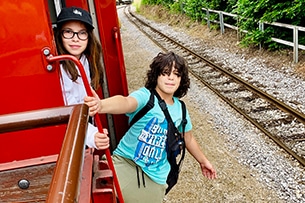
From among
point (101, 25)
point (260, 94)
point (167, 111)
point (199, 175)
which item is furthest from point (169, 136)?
point (260, 94)

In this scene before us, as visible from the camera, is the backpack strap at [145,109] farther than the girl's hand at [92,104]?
Yes

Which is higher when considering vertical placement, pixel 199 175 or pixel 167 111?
pixel 167 111

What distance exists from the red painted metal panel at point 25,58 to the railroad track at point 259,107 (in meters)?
4.04

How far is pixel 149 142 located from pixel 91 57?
72cm

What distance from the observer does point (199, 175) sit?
215 inches

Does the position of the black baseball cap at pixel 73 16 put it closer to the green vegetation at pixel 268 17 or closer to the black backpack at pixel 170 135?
the black backpack at pixel 170 135

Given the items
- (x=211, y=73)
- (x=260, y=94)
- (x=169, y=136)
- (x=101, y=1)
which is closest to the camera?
(x=169, y=136)

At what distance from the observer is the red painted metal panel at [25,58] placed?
2.21 meters

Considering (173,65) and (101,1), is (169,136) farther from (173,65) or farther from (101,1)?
(101,1)

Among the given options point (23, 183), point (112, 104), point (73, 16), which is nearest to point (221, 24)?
point (73, 16)

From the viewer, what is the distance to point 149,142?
98.5 inches

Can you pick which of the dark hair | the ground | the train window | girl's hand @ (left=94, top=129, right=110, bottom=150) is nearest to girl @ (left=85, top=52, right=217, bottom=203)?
the dark hair

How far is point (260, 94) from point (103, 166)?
5881mm

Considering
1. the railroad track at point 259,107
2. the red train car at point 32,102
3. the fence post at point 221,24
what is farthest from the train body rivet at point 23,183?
the fence post at point 221,24
